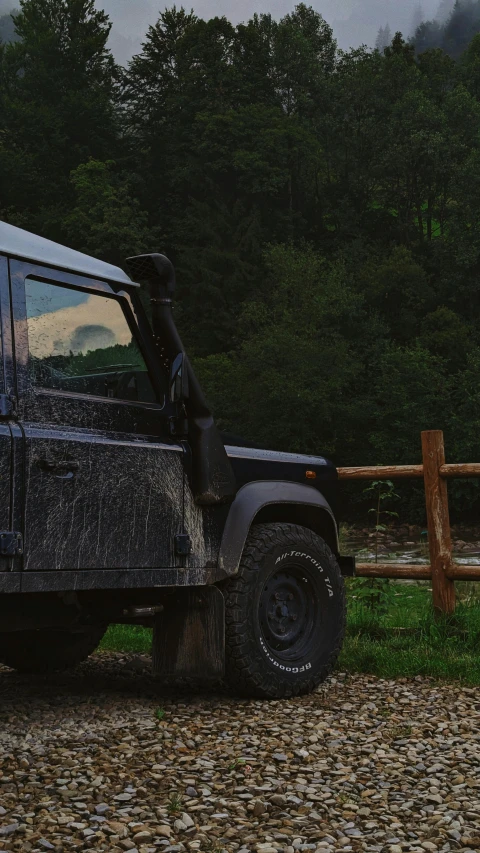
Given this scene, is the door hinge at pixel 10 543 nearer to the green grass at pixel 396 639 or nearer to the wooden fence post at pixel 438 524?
the green grass at pixel 396 639

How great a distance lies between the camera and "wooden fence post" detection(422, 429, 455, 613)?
27.2ft

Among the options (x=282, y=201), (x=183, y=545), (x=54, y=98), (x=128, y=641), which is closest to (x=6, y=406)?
(x=183, y=545)

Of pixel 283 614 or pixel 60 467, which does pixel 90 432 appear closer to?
pixel 60 467

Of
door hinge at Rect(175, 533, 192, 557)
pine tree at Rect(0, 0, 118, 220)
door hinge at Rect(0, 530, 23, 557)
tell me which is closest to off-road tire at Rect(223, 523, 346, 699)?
door hinge at Rect(175, 533, 192, 557)

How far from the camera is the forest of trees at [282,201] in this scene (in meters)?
49.0

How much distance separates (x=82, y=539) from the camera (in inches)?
191

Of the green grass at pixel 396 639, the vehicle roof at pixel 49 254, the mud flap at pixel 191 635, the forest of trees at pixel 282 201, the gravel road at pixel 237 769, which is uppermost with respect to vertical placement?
the forest of trees at pixel 282 201

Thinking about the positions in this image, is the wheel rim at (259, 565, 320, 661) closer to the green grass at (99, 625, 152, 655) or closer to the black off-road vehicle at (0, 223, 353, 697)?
the black off-road vehicle at (0, 223, 353, 697)

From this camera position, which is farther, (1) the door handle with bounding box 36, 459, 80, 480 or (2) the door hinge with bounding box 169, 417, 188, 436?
(2) the door hinge with bounding box 169, 417, 188, 436

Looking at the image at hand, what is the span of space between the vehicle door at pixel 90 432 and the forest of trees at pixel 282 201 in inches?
1529

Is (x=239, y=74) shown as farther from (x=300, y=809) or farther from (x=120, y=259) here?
(x=300, y=809)

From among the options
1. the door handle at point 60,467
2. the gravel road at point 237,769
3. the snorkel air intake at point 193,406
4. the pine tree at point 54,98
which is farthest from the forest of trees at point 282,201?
the door handle at point 60,467

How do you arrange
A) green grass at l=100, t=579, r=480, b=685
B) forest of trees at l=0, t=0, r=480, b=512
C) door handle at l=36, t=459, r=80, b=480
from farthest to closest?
1. forest of trees at l=0, t=0, r=480, b=512
2. green grass at l=100, t=579, r=480, b=685
3. door handle at l=36, t=459, r=80, b=480

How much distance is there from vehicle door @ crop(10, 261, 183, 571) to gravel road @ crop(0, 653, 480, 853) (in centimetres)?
90
